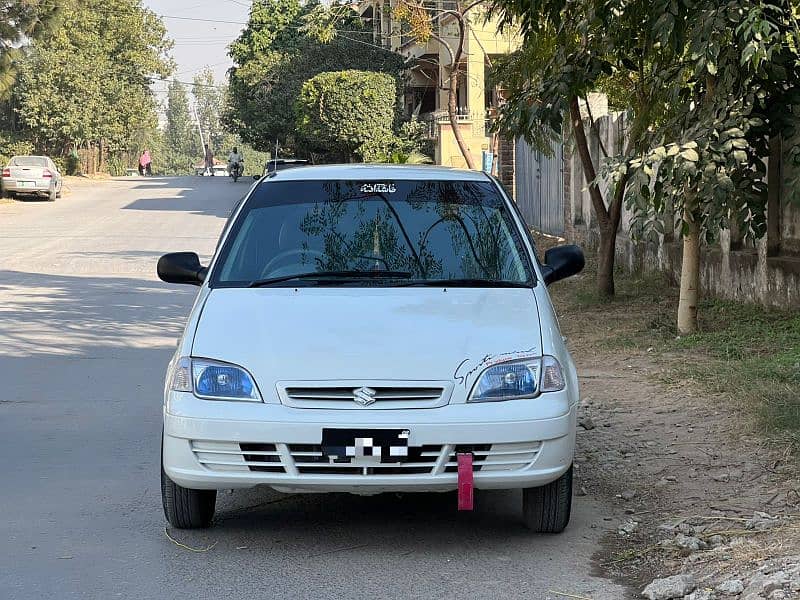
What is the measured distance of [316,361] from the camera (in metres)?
5.36

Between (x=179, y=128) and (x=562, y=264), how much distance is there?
148576 mm

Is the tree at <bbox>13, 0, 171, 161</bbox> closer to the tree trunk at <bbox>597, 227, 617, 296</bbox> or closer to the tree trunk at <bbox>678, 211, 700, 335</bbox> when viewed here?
the tree trunk at <bbox>597, 227, 617, 296</bbox>

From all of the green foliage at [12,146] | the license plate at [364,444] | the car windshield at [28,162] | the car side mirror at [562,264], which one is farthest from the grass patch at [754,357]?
the green foliage at [12,146]

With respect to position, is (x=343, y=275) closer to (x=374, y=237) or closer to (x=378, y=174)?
(x=374, y=237)

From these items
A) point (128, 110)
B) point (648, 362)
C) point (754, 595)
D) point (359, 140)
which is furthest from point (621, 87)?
point (128, 110)

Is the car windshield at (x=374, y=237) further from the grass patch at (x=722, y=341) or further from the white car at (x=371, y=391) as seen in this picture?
the grass patch at (x=722, y=341)

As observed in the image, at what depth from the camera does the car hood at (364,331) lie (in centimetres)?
535

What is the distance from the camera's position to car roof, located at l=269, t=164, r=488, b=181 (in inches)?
273

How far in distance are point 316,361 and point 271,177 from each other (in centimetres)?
192

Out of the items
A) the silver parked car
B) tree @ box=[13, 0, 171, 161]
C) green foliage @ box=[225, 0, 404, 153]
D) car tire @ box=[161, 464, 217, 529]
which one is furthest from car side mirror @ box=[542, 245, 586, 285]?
tree @ box=[13, 0, 171, 161]

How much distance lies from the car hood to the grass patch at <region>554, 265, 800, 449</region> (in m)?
2.35

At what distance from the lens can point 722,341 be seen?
10656 mm

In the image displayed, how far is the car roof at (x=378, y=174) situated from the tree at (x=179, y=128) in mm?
136135

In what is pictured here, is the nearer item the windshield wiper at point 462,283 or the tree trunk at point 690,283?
the windshield wiper at point 462,283
